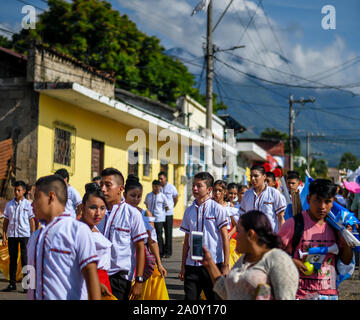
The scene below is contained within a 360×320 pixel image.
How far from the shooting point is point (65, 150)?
17.1 metres

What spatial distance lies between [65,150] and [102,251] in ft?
41.4

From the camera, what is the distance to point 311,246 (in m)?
4.48

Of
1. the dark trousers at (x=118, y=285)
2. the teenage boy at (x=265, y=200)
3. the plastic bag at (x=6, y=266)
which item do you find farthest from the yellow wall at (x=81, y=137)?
the dark trousers at (x=118, y=285)

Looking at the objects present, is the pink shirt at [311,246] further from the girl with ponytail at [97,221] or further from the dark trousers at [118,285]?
the dark trousers at [118,285]

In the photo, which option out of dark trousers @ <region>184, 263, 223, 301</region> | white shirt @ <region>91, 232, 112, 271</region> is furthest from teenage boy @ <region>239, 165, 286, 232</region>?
white shirt @ <region>91, 232, 112, 271</region>

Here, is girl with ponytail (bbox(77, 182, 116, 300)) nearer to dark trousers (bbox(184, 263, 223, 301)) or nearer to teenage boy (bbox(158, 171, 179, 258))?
dark trousers (bbox(184, 263, 223, 301))

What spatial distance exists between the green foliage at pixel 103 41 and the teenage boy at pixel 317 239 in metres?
23.0

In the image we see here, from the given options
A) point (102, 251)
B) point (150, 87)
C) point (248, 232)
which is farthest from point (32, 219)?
point (150, 87)

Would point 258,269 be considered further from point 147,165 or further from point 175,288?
→ point 147,165

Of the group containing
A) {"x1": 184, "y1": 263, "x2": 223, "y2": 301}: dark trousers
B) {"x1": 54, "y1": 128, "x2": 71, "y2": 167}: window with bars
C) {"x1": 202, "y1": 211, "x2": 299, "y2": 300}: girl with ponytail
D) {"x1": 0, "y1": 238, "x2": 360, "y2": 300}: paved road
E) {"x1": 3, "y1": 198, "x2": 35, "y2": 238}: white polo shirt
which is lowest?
{"x1": 0, "y1": 238, "x2": 360, "y2": 300}: paved road

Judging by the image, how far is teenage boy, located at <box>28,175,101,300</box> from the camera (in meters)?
3.46

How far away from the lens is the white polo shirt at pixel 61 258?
3459mm
